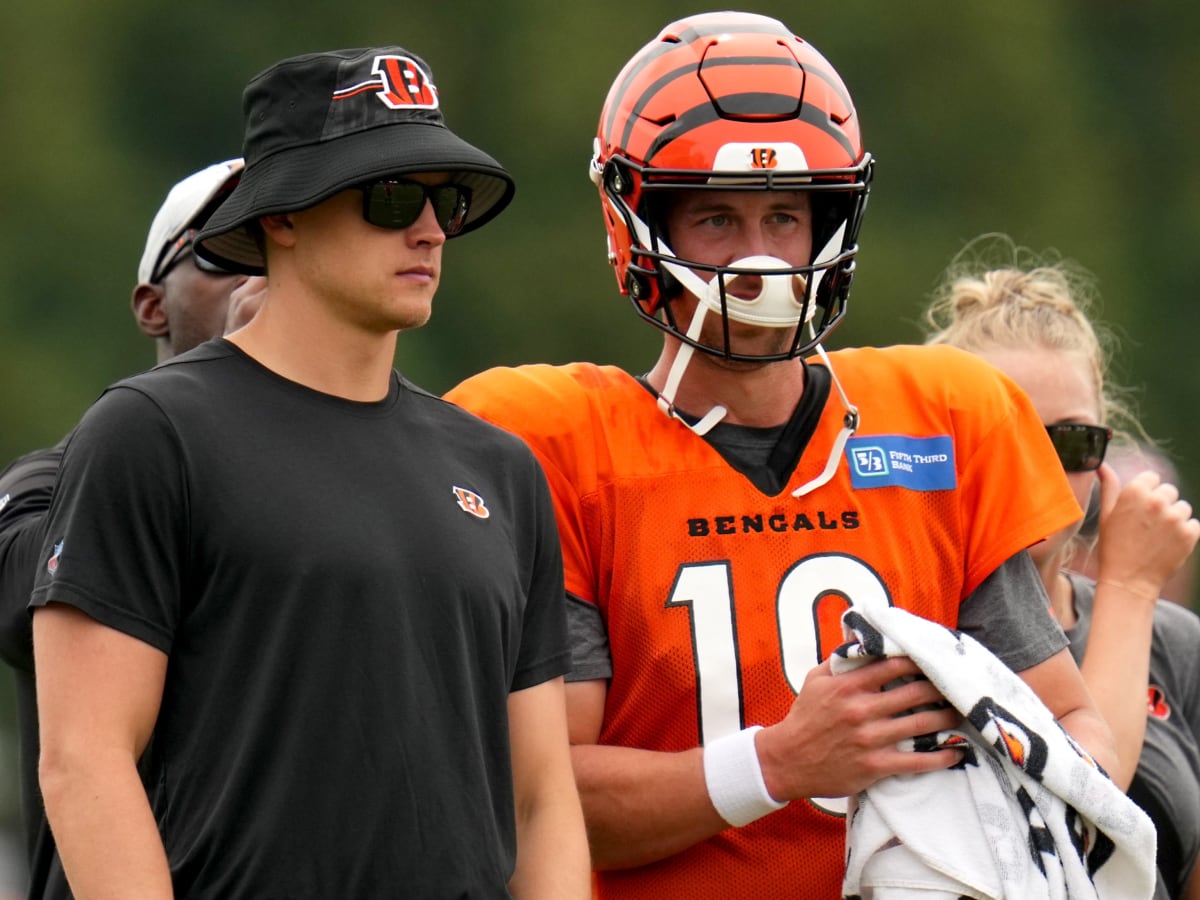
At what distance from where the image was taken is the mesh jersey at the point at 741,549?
3301 mm

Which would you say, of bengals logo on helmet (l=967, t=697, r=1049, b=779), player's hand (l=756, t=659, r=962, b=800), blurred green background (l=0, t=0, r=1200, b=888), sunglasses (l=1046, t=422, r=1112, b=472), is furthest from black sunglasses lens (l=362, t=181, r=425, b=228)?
blurred green background (l=0, t=0, r=1200, b=888)

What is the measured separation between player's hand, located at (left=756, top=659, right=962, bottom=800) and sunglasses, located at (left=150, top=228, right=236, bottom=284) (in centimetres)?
141

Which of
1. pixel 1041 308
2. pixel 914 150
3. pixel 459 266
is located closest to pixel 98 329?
pixel 459 266

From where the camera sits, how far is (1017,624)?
338 cm

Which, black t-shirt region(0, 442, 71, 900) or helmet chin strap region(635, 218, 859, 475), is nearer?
black t-shirt region(0, 442, 71, 900)

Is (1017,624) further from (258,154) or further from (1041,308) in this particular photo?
(258,154)

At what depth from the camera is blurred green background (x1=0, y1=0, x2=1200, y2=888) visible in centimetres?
1515

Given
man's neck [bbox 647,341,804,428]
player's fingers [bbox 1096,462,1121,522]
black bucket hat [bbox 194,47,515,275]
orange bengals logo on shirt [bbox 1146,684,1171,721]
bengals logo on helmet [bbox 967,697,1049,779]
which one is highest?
black bucket hat [bbox 194,47,515,275]

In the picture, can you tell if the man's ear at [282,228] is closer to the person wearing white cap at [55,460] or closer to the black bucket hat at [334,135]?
the black bucket hat at [334,135]

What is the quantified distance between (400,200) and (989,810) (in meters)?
1.06

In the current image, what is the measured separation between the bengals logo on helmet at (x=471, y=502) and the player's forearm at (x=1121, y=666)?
1063mm

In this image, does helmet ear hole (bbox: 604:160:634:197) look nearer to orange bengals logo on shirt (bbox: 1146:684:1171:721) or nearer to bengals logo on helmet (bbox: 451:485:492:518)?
bengals logo on helmet (bbox: 451:485:492:518)

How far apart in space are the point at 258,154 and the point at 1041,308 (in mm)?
1651

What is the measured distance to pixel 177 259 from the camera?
401 cm
